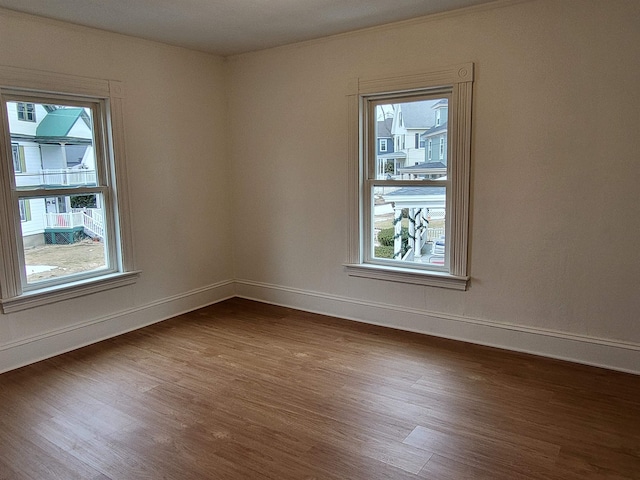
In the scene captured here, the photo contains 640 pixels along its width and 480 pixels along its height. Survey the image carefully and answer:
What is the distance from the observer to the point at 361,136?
171 inches

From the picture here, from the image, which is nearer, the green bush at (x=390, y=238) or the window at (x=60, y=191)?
the window at (x=60, y=191)

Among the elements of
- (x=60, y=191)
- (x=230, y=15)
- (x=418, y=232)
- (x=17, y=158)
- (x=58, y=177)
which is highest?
(x=230, y=15)

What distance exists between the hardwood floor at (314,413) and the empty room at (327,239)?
2cm

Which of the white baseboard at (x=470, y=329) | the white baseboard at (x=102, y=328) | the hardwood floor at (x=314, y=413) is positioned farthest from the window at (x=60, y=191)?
the white baseboard at (x=470, y=329)

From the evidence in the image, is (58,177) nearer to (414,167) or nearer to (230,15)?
(230,15)

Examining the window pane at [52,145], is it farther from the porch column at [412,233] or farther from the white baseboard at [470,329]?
the porch column at [412,233]

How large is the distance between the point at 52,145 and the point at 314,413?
9.67 ft

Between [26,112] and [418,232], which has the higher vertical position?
[26,112]

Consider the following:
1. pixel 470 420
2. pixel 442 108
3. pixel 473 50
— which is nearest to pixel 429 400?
pixel 470 420

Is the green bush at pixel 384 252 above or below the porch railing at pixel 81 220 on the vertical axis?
below

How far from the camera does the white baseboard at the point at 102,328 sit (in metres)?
3.64

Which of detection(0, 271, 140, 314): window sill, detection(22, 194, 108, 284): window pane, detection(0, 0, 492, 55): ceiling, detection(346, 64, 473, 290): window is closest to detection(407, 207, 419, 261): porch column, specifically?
detection(346, 64, 473, 290): window

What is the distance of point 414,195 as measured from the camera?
421 centimetres

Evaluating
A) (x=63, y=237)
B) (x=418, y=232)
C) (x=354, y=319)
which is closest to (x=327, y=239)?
(x=354, y=319)
